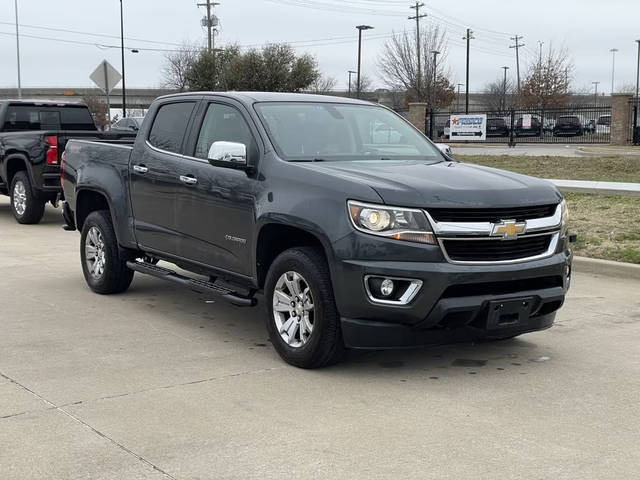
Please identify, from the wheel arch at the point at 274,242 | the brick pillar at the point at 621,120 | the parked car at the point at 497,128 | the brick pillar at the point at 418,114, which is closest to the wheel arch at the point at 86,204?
the wheel arch at the point at 274,242

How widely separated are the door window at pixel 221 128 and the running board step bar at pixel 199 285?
101 centimetres

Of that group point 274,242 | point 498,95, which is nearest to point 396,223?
point 274,242

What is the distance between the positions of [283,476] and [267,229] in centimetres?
227

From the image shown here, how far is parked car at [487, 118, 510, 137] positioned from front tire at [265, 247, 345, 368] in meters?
36.1

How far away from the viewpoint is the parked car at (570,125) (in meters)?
41.7

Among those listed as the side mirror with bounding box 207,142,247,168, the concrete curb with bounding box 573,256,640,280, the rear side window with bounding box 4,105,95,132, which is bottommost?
the concrete curb with bounding box 573,256,640,280

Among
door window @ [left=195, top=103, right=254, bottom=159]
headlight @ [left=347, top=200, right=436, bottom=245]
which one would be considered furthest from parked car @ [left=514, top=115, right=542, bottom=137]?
headlight @ [left=347, top=200, right=436, bottom=245]

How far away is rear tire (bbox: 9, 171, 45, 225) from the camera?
1328cm

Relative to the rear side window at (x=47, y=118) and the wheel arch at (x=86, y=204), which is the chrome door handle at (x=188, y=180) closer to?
the wheel arch at (x=86, y=204)

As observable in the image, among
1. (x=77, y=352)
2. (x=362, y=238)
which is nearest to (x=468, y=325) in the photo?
(x=362, y=238)

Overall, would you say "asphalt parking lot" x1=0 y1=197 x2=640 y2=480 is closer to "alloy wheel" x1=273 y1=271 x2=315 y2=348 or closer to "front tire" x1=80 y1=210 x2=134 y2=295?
"alloy wheel" x1=273 y1=271 x2=315 y2=348

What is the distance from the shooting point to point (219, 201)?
6.21 m

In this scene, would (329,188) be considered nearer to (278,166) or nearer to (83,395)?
(278,166)

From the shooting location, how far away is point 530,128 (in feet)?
130
